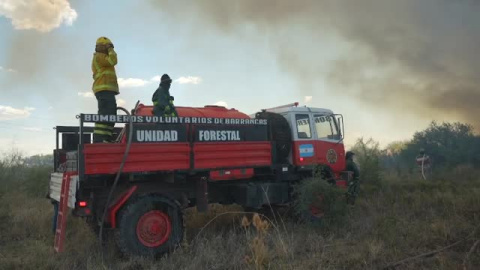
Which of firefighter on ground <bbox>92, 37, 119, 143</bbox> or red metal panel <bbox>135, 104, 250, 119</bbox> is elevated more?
firefighter on ground <bbox>92, 37, 119, 143</bbox>

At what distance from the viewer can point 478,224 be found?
7172 mm

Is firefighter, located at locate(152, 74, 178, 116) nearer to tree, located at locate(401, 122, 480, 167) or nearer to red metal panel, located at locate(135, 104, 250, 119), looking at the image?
red metal panel, located at locate(135, 104, 250, 119)

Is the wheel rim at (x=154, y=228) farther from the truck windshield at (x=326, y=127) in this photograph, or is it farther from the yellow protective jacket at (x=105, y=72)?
the truck windshield at (x=326, y=127)

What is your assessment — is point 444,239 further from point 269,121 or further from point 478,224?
point 269,121

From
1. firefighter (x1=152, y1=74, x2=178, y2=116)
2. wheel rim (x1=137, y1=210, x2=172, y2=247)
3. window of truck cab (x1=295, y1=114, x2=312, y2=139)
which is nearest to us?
wheel rim (x1=137, y1=210, x2=172, y2=247)

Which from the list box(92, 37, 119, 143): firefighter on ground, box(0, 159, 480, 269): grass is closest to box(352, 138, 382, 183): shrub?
box(0, 159, 480, 269): grass

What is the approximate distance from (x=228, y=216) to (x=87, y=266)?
416 centimetres

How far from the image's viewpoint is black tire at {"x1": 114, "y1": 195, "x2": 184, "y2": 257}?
632 cm

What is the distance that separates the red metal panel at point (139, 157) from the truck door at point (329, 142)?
3474mm

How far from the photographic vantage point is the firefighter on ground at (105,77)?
7.30m

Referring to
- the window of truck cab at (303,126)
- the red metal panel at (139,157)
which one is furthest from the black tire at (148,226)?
the window of truck cab at (303,126)

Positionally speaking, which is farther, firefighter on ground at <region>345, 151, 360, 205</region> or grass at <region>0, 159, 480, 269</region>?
firefighter on ground at <region>345, 151, 360, 205</region>

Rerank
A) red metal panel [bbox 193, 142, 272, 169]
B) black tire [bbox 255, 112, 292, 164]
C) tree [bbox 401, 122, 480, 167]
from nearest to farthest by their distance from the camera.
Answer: red metal panel [bbox 193, 142, 272, 169] < black tire [bbox 255, 112, 292, 164] < tree [bbox 401, 122, 480, 167]

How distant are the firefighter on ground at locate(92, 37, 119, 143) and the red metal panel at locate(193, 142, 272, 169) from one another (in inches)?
64.4
